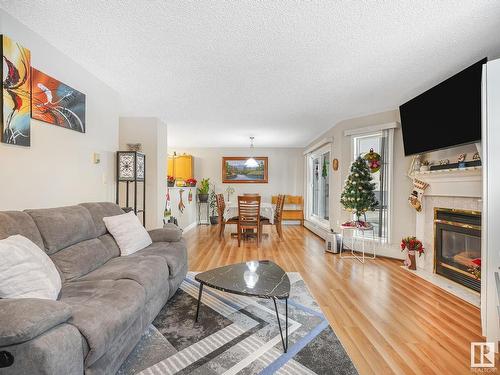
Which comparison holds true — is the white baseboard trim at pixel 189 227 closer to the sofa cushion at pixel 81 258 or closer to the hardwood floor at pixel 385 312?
the hardwood floor at pixel 385 312

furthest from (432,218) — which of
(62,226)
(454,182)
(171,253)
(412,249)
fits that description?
(62,226)

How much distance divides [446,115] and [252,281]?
8.76 feet

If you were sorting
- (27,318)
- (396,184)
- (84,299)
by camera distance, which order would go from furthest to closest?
1. (396,184)
2. (84,299)
3. (27,318)

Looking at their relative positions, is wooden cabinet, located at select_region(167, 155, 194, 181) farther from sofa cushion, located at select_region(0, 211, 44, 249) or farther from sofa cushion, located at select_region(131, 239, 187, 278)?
sofa cushion, located at select_region(0, 211, 44, 249)

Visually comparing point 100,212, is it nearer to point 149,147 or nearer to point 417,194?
point 149,147

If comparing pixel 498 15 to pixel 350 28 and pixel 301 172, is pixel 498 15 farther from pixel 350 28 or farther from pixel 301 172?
pixel 301 172

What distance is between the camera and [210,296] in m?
2.56

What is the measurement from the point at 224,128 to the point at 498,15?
422cm

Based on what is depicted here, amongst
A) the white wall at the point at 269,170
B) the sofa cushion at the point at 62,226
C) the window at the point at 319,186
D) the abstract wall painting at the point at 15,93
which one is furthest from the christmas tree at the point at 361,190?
the abstract wall painting at the point at 15,93

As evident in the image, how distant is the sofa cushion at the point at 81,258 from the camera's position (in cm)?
182

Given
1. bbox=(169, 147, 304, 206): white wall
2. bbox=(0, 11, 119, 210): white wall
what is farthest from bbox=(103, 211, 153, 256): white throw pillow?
bbox=(169, 147, 304, 206): white wall

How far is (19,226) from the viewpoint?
5.44ft

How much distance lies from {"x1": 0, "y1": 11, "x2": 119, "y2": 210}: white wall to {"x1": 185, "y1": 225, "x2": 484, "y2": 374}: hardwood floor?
5.68 ft

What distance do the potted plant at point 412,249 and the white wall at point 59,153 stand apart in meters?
4.11
